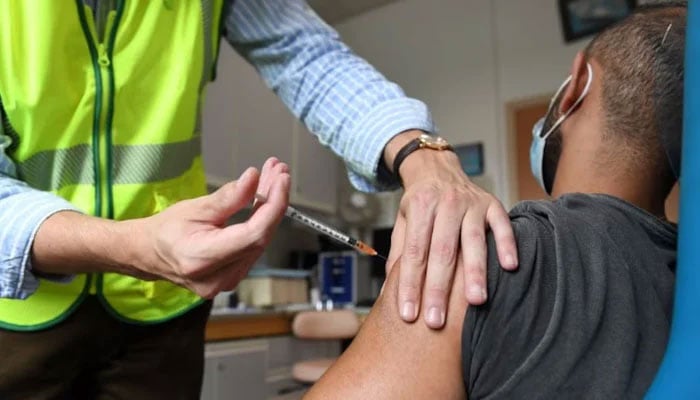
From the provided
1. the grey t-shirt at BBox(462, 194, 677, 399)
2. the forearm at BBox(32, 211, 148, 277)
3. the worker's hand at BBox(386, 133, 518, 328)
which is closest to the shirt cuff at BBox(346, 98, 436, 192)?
the worker's hand at BBox(386, 133, 518, 328)

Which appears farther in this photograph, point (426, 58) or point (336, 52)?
point (426, 58)

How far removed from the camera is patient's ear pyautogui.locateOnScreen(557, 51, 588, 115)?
3.01 ft

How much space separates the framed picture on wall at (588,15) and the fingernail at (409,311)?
2.92 meters

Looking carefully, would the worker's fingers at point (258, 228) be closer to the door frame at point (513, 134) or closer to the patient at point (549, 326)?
the patient at point (549, 326)

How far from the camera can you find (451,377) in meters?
0.64

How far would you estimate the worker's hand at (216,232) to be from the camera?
1.85ft

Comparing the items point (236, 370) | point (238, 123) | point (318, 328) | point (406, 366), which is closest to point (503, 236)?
point (406, 366)

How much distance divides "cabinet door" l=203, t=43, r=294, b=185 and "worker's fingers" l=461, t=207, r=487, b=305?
2.34 meters

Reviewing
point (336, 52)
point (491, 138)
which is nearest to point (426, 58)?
point (491, 138)

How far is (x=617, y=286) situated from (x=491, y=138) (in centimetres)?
291

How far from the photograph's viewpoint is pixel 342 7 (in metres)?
4.04

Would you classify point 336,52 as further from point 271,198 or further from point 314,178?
point 314,178

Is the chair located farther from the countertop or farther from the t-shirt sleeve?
the t-shirt sleeve

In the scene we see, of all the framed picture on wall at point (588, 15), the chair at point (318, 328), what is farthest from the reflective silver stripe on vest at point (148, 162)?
Result: the framed picture on wall at point (588, 15)
